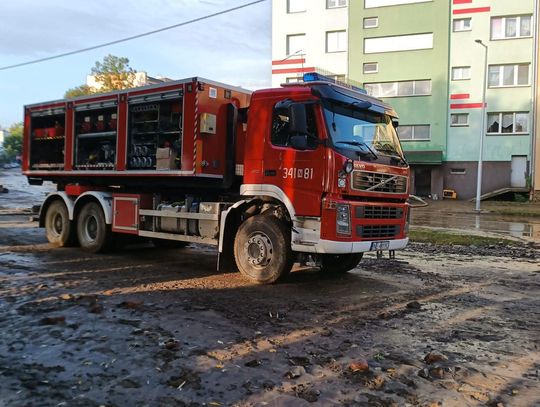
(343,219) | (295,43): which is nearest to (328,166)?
(343,219)

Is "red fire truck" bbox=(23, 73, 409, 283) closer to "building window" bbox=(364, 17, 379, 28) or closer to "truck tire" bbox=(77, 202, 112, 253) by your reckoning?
"truck tire" bbox=(77, 202, 112, 253)

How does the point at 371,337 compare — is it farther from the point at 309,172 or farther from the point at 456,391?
the point at 309,172

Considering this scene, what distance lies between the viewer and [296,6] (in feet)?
136

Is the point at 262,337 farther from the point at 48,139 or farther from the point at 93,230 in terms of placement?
the point at 48,139

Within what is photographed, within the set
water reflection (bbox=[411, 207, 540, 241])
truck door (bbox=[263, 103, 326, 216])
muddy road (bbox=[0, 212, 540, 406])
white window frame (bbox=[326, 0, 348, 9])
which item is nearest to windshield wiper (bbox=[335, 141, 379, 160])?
truck door (bbox=[263, 103, 326, 216])

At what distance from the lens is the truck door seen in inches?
295

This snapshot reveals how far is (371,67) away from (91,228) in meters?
32.5

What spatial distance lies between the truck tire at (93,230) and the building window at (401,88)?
31263 mm

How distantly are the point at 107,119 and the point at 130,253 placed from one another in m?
2.89

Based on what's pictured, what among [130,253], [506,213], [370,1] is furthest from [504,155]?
[130,253]

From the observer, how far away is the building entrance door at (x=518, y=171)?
3578 centimetres

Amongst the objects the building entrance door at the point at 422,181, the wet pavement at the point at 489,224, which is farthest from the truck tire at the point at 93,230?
the building entrance door at the point at 422,181

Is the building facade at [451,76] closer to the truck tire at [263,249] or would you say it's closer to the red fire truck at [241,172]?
the red fire truck at [241,172]

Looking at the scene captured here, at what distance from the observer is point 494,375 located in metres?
4.54
